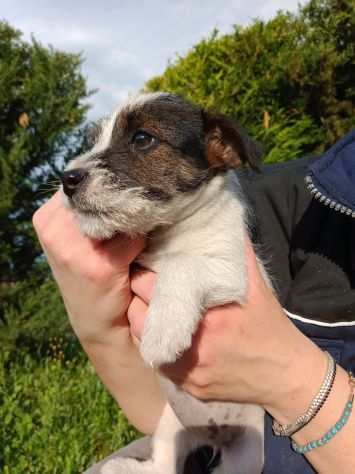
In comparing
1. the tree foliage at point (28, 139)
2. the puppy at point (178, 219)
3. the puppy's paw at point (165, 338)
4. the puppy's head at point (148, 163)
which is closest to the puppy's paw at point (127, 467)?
the puppy at point (178, 219)

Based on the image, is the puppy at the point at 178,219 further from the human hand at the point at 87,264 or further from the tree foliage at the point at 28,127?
the tree foliage at the point at 28,127

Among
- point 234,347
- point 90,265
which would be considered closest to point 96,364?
point 90,265

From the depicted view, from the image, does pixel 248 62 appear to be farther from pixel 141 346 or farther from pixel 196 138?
pixel 141 346

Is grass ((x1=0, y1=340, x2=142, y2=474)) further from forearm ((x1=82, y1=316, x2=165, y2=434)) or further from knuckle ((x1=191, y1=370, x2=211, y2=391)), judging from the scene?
knuckle ((x1=191, y1=370, x2=211, y2=391))

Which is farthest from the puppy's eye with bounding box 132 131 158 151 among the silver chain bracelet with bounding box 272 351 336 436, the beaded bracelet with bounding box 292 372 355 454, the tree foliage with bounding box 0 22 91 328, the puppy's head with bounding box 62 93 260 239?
the tree foliage with bounding box 0 22 91 328

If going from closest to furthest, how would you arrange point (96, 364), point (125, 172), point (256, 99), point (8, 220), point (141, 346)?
point (141, 346) < point (125, 172) < point (96, 364) < point (8, 220) < point (256, 99)
